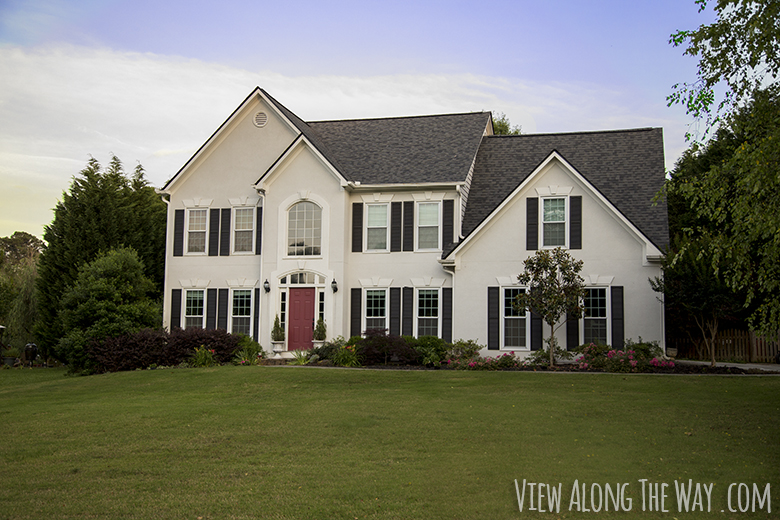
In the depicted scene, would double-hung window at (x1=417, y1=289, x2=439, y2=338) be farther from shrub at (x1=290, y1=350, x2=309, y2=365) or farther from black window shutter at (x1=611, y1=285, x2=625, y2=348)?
black window shutter at (x1=611, y1=285, x2=625, y2=348)

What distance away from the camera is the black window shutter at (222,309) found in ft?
78.3

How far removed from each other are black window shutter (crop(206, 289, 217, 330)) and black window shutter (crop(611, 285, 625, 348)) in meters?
13.7

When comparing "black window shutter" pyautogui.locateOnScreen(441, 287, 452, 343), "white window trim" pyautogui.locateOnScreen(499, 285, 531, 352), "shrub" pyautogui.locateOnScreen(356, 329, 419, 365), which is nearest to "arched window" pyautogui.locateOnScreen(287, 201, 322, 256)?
"shrub" pyautogui.locateOnScreen(356, 329, 419, 365)

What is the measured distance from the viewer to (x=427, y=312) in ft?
72.9

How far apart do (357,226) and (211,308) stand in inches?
244

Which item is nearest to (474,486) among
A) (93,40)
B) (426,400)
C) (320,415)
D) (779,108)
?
(320,415)

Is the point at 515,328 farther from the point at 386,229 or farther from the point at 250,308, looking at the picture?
the point at 250,308

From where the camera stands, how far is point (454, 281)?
21.6m

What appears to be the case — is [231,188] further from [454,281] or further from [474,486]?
[474,486]

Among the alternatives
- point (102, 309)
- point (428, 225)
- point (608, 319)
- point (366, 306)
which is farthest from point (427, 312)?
point (102, 309)

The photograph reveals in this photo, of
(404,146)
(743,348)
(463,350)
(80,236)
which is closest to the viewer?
(463,350)

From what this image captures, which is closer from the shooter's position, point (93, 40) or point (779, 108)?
point (779, 108)

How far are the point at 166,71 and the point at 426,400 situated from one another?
1430 cm

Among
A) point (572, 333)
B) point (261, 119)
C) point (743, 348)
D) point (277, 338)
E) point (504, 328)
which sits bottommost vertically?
point (743, 348)
